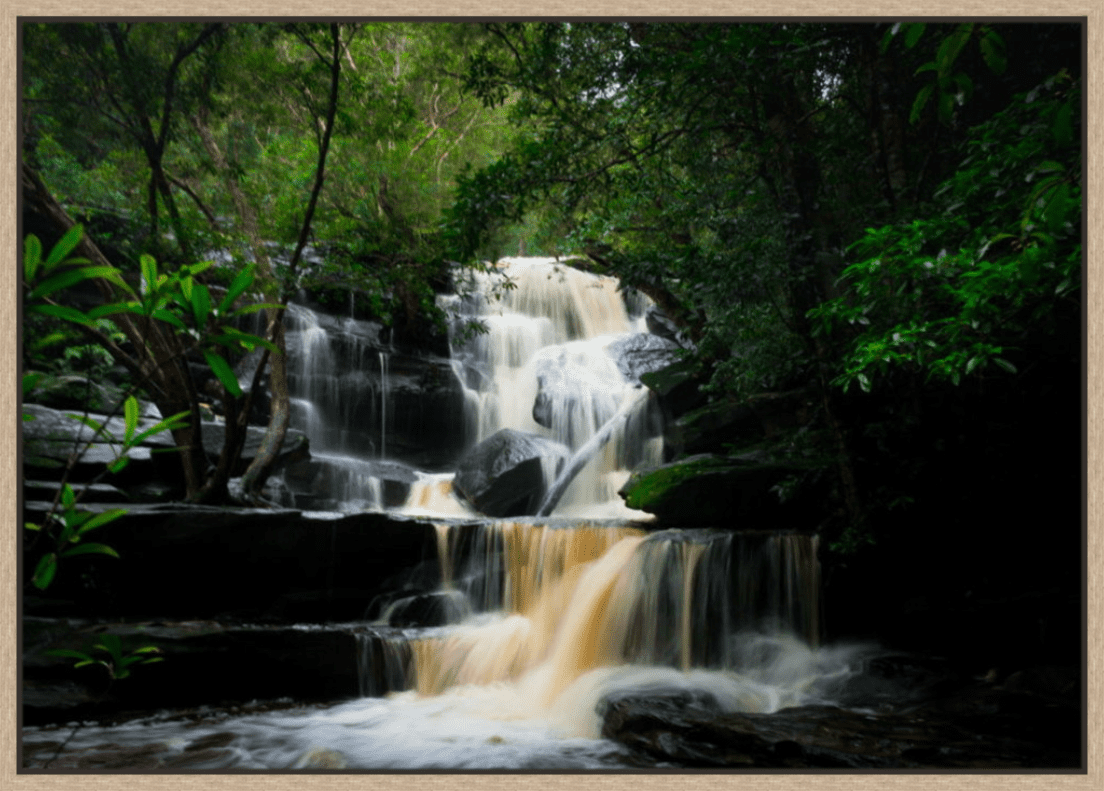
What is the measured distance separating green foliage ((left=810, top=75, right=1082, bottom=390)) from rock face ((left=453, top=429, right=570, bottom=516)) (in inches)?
186

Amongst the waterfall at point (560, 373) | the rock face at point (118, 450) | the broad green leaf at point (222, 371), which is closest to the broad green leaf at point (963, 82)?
the broad green leaf at point (222, 371)

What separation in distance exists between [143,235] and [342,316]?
451cm

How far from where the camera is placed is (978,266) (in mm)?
2654

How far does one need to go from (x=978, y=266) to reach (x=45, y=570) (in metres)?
3.14

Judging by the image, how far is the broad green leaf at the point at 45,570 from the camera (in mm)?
1311

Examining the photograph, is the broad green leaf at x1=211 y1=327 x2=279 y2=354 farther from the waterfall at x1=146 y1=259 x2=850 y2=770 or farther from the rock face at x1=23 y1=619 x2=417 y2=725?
the rock face at x1=23 y1=619 x2=417 y2=725

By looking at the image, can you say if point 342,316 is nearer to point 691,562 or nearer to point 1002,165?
point 691,562

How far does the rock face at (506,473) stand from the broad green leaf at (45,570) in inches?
234

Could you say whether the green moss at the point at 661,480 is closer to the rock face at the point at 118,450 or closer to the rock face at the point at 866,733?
the rock face at the point at 866,733

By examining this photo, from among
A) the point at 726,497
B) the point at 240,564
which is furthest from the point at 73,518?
the point at 726,497

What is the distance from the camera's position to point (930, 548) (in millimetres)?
3959

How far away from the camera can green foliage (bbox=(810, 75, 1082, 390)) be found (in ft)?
8.09
